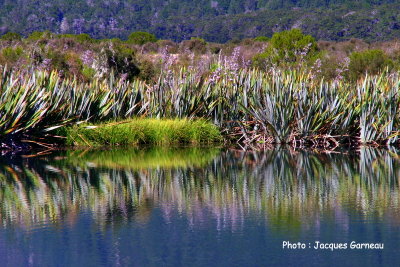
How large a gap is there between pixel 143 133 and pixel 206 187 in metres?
5.36

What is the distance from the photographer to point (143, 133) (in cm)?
1434

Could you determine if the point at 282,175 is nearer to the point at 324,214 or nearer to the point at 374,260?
the point at 324,214

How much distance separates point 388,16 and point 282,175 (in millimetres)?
70670

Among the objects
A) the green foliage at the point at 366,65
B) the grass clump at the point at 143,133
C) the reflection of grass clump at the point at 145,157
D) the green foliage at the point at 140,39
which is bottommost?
the reflection of grass clump at the point at 145,157

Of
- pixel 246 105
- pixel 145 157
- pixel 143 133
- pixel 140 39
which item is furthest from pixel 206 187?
pixel 140 39

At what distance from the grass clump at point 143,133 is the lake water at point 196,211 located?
2.16 meters

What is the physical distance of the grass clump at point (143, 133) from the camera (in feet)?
46.4

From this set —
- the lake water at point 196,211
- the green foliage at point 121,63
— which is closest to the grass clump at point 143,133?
the lake water at point 196,211

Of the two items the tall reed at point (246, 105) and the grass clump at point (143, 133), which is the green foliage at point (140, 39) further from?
the grass clump at point (143, 133)

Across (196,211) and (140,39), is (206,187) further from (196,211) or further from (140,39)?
(140,39)

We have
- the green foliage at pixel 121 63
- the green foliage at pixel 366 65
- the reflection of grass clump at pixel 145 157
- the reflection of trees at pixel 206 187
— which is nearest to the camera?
the reflection of trees at pixel 206 187

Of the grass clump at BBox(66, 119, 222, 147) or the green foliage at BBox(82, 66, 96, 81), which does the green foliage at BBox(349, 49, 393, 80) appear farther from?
the grass clump at BBox(66, 119, 222, 147)

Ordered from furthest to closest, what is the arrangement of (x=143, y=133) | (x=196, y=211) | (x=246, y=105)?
(x=246, y=105) < (x=143, y=133) < (x=196, y=211)

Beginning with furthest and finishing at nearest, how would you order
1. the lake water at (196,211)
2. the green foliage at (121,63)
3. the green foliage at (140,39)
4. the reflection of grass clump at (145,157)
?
the green foliage at (140,39), the green foliage at (121,63), the reflection of grass clump at (145,157), the lake water at (196,211)
